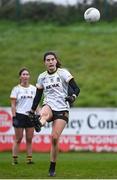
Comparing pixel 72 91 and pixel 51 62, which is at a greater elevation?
pixel 51 62

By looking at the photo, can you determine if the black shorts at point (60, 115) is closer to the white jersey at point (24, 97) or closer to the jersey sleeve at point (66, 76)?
the jersey sleeve at point (66, 76)

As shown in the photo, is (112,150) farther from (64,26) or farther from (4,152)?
(64,26)

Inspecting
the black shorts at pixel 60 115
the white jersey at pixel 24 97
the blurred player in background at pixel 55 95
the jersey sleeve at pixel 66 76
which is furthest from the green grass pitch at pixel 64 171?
the jersey sleeve at pixel 66 76

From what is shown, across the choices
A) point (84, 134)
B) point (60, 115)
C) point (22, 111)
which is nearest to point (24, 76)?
point (22, 111)

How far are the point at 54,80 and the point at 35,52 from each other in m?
21.5

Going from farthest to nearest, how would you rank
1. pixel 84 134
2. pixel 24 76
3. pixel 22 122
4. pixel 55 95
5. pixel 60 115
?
pixel 84 134, pixel 22 122, pixel 24 76, pixel 55 95, pixel 60 115

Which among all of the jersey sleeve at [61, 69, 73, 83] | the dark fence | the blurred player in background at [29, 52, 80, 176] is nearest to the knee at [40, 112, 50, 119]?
the blurred player in background at [29, 52, 80, 176]

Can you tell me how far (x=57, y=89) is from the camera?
13.8 meters

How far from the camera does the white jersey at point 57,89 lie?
13.7 m

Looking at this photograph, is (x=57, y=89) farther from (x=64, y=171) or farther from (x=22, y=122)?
(x=22, y=122)

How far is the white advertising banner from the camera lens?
23.3 metres

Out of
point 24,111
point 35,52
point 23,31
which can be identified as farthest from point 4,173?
point 23,31

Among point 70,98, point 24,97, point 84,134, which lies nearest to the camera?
point 70,98

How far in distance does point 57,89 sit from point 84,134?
32.3 ft
